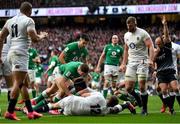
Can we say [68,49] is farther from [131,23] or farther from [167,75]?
[167,75]

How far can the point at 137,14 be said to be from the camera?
5150cm

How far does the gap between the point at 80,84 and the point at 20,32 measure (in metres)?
2.01

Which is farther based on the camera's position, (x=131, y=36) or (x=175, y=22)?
(x=175, y=22)

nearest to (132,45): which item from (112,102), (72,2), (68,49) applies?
(112,102)

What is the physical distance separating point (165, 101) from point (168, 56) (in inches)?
47.0

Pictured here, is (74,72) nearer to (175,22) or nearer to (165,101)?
(165,101)

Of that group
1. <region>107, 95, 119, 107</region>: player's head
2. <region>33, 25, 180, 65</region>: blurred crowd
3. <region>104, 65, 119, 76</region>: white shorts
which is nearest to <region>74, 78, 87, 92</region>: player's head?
<region>107, 95, 119, 107</region>: player's head

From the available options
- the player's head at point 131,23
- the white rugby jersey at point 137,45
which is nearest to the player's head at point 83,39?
the white rugby jersey at point 137,45

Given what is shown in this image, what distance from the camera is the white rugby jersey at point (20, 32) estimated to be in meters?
12.3

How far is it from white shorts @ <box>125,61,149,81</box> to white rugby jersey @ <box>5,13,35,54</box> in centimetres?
325

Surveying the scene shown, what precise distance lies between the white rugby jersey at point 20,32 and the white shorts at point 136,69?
10.7 ft

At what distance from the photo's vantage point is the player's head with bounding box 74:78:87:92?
13414mm

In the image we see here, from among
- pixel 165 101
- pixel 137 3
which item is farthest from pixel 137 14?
pixel 165 101

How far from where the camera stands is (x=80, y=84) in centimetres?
1346
